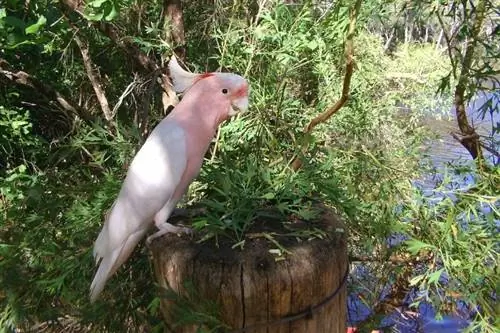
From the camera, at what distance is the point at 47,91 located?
7.23ft

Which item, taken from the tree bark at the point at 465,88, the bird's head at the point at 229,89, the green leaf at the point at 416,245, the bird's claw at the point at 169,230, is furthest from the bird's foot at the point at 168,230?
the tree bark at the point at 465,88

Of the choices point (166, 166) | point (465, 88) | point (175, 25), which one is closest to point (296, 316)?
point (166, 166)

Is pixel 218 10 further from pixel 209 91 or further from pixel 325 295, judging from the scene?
pixel 325 295

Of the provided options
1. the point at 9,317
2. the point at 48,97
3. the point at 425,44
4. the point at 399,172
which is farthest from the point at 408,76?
the point at 9,317

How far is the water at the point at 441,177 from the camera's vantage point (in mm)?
1482

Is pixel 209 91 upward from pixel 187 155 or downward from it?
upward

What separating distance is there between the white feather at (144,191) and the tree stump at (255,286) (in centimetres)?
16

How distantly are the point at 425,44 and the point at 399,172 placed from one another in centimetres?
228

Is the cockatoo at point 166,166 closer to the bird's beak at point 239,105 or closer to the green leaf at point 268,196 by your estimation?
the bird's beak at point 239,105

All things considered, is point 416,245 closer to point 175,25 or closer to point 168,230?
point 168,230

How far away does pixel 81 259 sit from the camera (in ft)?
3.99

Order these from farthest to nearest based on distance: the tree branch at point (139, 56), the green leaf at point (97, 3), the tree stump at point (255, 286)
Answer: the tree branch at point (139, 56) → the green leaf at point (97, 3) → the tree stump at point (255, 286)

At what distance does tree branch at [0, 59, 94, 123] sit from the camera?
82.7 inches

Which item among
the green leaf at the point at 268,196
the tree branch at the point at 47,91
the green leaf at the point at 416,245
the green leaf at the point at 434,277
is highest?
the green leaf at the point at 268,196
